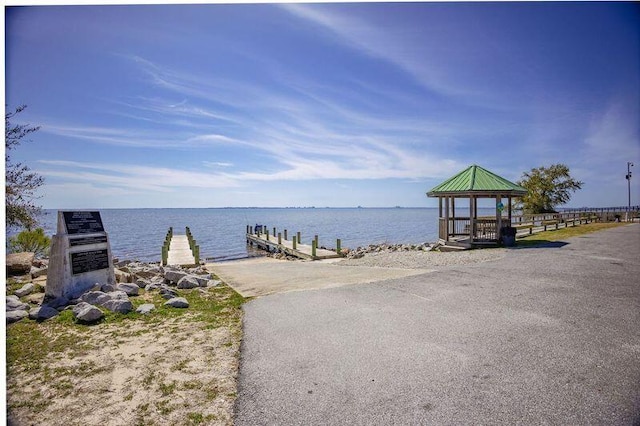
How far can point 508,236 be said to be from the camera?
16.4 meters

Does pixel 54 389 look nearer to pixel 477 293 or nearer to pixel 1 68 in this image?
pixel 1 68

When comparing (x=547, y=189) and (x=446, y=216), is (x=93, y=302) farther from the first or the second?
(x=547, y=189)

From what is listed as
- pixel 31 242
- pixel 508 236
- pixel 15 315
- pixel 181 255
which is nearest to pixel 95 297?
pixel 15 315

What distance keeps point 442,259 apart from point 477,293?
577cm

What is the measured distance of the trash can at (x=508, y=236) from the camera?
1634 centimetres

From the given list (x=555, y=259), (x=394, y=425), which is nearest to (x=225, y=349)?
(x=394, y=425)

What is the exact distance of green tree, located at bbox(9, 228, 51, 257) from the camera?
15.4m

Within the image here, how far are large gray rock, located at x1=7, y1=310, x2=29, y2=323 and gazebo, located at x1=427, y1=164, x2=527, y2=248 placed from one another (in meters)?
16.2

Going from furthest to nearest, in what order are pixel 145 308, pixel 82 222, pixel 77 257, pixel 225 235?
pixel 225 235, pixel 82 222, pixel 77 257, pixel 145 308

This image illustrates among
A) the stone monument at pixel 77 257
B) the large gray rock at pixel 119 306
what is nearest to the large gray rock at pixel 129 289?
the stone monument at pixel 77 257

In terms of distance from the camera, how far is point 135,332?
538 cm

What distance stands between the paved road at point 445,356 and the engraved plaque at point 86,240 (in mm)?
4280

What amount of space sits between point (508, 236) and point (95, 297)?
16703 millimetres

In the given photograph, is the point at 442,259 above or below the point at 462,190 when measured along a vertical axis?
→ below
